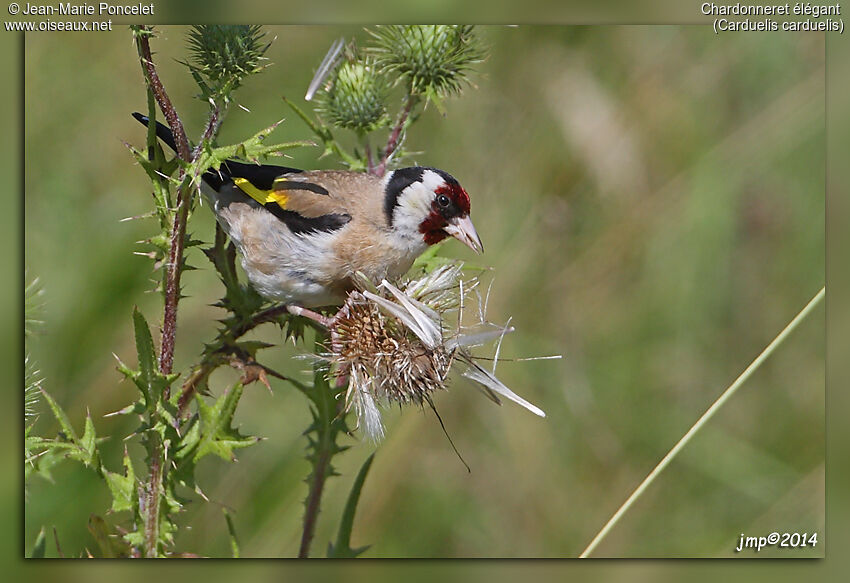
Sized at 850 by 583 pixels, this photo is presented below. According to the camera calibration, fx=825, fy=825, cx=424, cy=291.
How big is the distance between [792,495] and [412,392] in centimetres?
234

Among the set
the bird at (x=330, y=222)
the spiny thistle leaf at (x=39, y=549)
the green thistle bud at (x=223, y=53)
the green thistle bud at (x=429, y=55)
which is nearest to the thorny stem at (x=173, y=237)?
the green thistle bud at (x=223, y=53)

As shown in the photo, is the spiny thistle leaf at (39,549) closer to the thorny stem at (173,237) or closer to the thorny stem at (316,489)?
the thorny stem at (173,237)

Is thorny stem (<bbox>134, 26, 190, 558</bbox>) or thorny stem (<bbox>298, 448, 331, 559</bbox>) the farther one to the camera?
thorny stem (<bbox>298, 448, 331, 559</bbox>)

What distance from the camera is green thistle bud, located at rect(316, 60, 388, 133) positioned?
302 centimetres

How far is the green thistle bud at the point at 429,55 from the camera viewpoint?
300 centimetres

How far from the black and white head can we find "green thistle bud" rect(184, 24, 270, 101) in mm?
740

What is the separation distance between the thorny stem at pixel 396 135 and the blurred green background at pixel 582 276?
1065 mm

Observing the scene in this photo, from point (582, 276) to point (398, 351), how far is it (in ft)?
7.03

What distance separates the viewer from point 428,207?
9.93 feet

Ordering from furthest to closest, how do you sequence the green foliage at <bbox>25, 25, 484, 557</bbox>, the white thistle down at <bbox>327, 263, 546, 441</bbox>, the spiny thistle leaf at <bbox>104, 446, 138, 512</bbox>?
the white thistle down at <bbox>327, 263, 546, 441</bbox> → the spiny thistle leaf at <bbox>104, 446, 138, 512</bbox> → the green foliage at <bbox>25, 25, 484, 557</bbox>

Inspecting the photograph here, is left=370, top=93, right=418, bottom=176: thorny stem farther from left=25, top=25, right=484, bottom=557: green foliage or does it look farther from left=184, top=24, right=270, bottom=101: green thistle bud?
left=184, top=24, right=270, bottom=101: green thistle bud

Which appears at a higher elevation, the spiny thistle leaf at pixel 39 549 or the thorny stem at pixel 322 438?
the thorny stem at pixel 322 438

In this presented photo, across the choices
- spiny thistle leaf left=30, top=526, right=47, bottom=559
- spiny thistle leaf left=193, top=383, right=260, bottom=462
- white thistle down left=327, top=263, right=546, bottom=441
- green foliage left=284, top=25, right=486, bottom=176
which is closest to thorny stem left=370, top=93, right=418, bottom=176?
Answer: green foliage left=284, top=25, right=486, bottom=176

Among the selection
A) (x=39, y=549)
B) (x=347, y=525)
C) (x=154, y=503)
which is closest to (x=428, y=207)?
(x=347, y=525)
